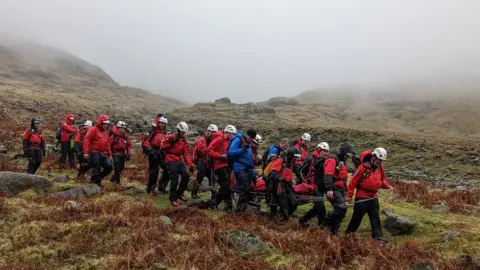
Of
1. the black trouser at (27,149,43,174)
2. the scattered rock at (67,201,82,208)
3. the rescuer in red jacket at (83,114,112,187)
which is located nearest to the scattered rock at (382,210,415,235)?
the scattered rock at (67,201,82,208)

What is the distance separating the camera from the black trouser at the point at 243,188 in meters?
11.9

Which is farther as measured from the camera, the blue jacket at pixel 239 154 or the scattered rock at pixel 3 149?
the scattered rock at pixel 3 149

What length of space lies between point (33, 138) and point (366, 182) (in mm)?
12392

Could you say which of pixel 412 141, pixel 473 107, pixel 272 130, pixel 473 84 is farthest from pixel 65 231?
pixel 473 84

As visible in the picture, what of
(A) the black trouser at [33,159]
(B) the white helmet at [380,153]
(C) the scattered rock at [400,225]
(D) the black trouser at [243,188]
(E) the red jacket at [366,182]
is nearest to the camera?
(B) the white helmet at [380,153]

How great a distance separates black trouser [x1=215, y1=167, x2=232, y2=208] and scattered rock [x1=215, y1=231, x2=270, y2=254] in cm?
352

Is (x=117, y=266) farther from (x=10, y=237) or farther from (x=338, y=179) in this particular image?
(x=338, y=179)

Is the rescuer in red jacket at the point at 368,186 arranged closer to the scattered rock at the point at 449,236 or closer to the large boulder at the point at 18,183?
the scattered rock at the point at 449,236

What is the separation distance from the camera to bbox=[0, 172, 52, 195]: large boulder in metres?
12.1

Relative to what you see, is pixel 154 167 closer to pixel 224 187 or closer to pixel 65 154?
pixel 224 187

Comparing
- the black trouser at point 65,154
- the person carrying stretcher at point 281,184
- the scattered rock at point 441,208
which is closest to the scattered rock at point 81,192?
the person carrying stretcher at point 281,184

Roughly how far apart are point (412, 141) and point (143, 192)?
23398 mm

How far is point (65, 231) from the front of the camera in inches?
351

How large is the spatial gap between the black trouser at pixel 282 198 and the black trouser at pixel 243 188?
2.39 feet
